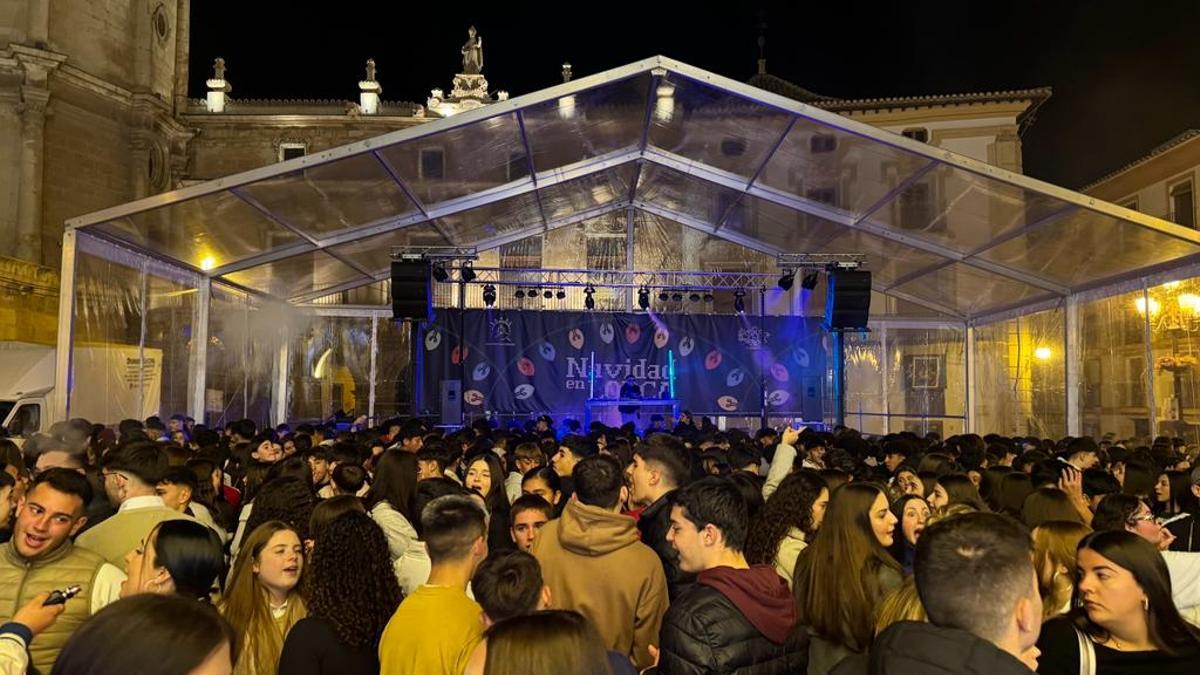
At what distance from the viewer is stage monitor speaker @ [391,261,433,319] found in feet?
55.5

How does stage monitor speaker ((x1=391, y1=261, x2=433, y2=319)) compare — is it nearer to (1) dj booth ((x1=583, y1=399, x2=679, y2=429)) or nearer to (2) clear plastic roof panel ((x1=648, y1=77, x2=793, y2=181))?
(1) dj booth ((x1=583, y1=399, x2=679, y2=429))

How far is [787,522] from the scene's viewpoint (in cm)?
490

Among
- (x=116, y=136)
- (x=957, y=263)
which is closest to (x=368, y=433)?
(x=957, y=263)

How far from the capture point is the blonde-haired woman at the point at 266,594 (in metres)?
3.40

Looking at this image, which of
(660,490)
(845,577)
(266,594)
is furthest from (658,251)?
(266,594)

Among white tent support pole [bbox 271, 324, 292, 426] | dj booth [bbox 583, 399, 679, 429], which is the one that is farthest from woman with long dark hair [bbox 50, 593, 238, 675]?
white tent support pole [bbox 271, 324, 292, 426]

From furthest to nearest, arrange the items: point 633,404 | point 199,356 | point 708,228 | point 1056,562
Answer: point 708,228, point 633,404, point 199,356, point 1056,562

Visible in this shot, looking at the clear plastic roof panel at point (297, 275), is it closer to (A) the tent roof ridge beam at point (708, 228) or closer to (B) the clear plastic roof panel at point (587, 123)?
(B) the clear plastic roof panel at point (587, 123)

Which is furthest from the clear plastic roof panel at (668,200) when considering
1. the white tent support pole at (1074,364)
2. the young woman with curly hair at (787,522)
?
the young woman with curly hair at (787,522)

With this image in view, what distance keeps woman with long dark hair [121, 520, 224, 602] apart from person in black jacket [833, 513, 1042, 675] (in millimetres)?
2297

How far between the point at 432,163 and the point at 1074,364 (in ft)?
39.1

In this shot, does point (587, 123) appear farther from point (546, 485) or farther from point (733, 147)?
point (546, 485)

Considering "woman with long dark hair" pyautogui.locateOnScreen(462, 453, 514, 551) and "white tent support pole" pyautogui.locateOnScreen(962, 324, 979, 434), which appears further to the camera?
"white tent support pole" pyautogui.locateOnScreen(962, 324, 979, 434)

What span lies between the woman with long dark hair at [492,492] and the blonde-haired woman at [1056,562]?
310cm
